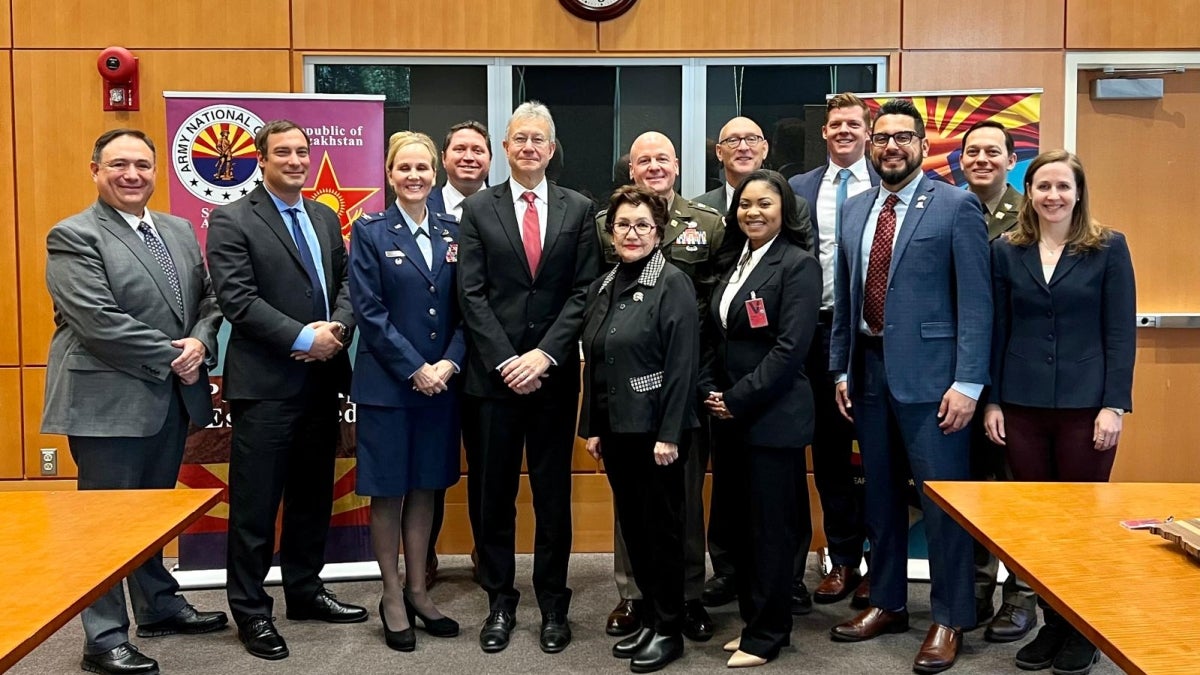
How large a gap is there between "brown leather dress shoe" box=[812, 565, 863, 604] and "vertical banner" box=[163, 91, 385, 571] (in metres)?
2.31

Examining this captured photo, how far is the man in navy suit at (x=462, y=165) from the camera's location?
3906 millimetres

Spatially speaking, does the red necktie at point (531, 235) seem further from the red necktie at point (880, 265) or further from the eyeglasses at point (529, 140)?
the red necktie at point (880, 265)

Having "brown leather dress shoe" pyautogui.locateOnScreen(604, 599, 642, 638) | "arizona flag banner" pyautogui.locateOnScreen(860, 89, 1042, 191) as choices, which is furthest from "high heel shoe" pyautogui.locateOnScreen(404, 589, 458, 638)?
"arizona flag banner" pyautogui.locateOnScreen(860, 89, 1042, 191)

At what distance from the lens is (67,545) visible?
1865mm

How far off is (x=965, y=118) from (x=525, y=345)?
2187 millimetres

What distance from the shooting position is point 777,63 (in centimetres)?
478

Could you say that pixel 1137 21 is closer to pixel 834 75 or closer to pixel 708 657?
pixel 834 75

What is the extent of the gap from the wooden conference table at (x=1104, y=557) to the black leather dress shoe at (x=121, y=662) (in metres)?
2.47

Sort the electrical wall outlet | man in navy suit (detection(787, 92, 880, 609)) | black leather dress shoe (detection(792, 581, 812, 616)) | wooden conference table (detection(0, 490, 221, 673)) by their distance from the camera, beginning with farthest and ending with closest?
1. the electrical wall outlet
2. black leather dress shoe (detection(792, 581, 812, 616))
3. man in navy suit (detection(787, 92, 880, 609))
4. wooden conference table (detection(0, 490, 221, 673))

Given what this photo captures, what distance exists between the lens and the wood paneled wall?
4.59m

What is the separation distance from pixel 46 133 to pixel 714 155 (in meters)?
3.04

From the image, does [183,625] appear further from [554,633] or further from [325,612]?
[554,633]

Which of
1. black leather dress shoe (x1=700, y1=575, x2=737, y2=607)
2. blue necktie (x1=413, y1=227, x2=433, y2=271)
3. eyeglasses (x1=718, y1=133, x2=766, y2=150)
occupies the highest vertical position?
eyeglasses (x1=718, y1=133, x2=766, y2=150)

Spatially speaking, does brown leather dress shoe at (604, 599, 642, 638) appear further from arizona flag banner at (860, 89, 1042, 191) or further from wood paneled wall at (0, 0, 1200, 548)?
arizona flag banner at (860, 89, 1042, 191)
